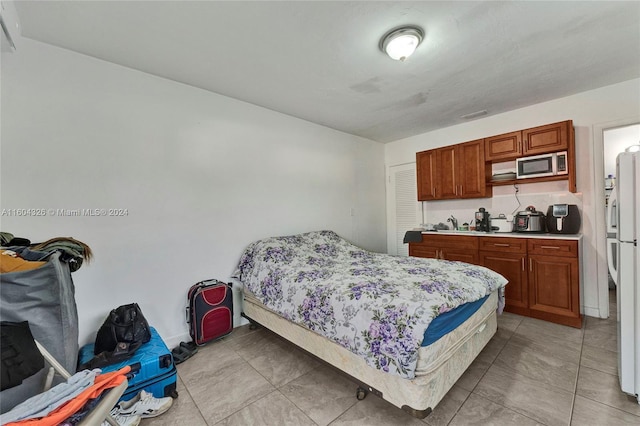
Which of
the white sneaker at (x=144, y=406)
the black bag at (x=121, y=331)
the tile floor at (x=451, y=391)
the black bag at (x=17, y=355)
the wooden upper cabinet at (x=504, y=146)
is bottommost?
the tile floor at (x=451, y=391)

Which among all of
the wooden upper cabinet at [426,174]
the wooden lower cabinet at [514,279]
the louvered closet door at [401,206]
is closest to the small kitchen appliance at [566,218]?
the wooden lower cabinet at [514,279]

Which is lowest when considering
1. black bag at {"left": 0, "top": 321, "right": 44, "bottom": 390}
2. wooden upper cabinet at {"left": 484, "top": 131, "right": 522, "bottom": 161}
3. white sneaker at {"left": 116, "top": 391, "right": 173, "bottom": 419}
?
white sneaker at {"left": 116, "top": 391, "right": 173, "bottom": 419}

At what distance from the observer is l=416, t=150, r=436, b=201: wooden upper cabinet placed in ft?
13.4

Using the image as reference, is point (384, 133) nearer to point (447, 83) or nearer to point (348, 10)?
point (447, 83)

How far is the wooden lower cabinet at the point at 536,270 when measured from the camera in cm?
272

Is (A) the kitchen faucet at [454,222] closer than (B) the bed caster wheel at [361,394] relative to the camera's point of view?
No

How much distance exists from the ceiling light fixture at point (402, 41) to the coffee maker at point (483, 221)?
8.54 ft

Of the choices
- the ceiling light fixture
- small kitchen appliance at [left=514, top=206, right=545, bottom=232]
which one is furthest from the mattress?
small kitchen appliance at [left=514, top=206, right=545, bottom=232]

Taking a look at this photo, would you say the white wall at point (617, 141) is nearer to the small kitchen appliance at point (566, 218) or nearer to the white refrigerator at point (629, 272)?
the small kitchen appliance at point (566, 218)

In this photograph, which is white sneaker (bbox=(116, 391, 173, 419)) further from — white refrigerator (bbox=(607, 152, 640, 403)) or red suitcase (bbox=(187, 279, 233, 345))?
white refrigerator (bbox=(607, 152, 640, 403))

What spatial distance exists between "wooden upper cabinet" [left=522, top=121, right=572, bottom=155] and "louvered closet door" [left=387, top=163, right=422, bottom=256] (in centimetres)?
164

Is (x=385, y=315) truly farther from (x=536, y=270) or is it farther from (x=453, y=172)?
(x=453, y=172)

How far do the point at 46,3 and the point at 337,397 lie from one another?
3207 millimetres

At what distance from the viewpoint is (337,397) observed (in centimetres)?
180
